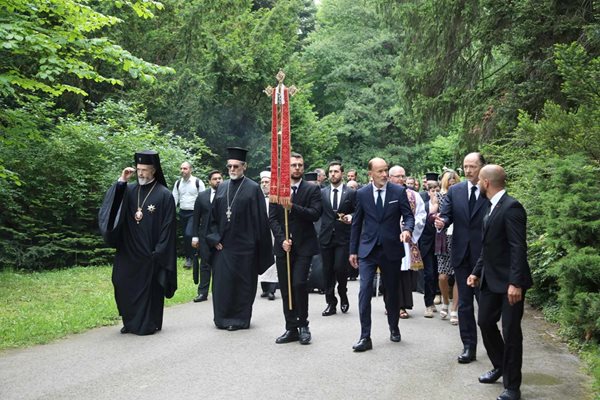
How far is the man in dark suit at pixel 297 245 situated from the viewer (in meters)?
9.08

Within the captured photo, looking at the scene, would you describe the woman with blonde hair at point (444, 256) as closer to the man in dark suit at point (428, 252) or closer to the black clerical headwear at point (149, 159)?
the man in dark suit at point (428, 252)

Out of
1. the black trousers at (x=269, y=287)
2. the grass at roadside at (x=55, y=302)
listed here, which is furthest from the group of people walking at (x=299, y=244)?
the black trousers at (x=269, y=287)

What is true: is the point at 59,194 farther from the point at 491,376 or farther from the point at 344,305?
the point at 491,376

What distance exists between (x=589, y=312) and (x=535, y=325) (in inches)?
96.4

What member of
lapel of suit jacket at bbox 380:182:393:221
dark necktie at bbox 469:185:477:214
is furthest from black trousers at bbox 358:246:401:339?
dark necktie at bbox 469:185:477:214

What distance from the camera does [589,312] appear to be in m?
7.93

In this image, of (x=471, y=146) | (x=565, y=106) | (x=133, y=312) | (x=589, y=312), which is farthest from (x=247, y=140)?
(x=589, y=312)

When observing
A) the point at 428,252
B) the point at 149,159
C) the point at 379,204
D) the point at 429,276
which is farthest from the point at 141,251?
the point at 428,252

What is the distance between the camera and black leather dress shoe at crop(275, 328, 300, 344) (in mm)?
8945

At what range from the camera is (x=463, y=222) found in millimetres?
8297

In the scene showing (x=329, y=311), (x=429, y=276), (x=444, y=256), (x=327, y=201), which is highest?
(x=327, y=201)

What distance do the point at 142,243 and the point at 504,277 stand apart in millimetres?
5364

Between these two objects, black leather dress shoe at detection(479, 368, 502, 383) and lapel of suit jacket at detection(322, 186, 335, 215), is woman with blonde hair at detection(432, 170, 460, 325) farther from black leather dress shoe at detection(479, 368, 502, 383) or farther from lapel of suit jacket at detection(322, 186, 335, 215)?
black leather dress shoe at detection(479, 368, 502, 383)

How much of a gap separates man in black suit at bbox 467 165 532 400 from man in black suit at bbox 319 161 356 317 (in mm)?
4671
